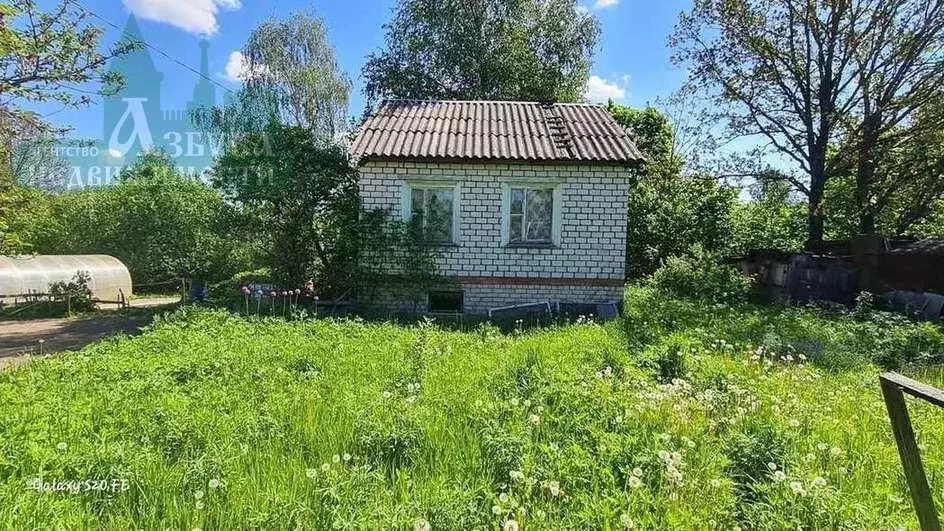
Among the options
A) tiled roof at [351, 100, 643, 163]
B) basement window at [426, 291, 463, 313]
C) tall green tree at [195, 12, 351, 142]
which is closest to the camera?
tiled roof at [351, 100, 643, 163]

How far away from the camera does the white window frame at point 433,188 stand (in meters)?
10.9

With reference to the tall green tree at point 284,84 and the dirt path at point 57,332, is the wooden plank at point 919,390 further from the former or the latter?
the tall green tree at point 284,84

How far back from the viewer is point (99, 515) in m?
A: 2.51

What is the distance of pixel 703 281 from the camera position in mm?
11695

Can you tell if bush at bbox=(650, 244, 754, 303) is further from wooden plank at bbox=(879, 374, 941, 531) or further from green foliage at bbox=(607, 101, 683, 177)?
wooden plank at bbox=(879, 374, 941, 531)

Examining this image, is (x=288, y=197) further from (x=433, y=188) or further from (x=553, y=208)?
(x=553, y=208)

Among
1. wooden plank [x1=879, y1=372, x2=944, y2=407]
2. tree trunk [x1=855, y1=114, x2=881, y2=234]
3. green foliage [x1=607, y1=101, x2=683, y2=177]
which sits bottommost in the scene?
wooden plank [x1=879, y1=372, x2=944, y2=407]

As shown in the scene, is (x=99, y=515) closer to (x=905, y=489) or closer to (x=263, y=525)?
(x=263, y=525)

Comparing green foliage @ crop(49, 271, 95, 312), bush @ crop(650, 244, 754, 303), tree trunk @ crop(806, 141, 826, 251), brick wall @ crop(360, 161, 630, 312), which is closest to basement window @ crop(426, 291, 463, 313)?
brick wall @ crop(360, 161, 630, 312)

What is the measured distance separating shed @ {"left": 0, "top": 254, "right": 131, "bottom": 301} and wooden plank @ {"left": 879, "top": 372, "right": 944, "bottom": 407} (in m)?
18.2

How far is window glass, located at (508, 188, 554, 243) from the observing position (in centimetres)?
1102

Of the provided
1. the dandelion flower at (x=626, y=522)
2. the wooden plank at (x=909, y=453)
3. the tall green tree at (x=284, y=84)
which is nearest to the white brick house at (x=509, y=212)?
the dandelion flower at (x=626, y=522)

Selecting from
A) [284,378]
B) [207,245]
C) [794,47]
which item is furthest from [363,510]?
[207,245]

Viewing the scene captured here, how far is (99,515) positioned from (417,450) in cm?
165
